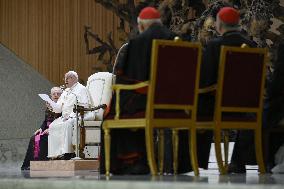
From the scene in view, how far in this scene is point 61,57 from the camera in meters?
14.8

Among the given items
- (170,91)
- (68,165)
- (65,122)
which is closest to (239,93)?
(170,91)

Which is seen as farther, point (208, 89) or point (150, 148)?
point (208, 89)

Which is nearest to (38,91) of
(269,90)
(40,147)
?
(40,147)

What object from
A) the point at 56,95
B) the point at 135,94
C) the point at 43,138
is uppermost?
the point at 56,95

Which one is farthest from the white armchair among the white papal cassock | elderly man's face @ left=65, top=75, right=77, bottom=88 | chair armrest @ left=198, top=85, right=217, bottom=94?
chair armrest @ left=198, top=85, right=217, bottom=94

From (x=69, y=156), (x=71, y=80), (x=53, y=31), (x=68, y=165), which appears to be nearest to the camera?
(x=68, y=165)

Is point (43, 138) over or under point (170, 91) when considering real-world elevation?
under

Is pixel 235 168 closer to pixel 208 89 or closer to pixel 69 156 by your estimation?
pixel 208 89

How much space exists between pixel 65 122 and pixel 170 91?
385cm

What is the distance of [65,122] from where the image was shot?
10.3 m

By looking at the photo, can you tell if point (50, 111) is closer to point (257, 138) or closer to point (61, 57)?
point (61, 57)

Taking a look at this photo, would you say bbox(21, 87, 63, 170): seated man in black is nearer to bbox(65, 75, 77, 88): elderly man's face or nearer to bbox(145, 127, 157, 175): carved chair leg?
bbox(65, 75, 77, 88): elderly man's face

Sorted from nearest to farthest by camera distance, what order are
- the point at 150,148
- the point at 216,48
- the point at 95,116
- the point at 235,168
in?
the point at 150,148
the point at 216,48
the point at 235,168
the point at 95,116

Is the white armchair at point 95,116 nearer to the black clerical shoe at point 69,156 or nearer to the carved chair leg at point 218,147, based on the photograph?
the black clerical shoe at point 69,156
